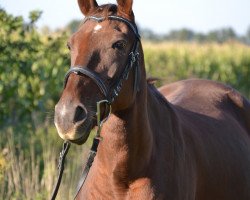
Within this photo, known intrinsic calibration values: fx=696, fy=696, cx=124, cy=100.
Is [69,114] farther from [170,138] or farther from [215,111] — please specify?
[215,111]

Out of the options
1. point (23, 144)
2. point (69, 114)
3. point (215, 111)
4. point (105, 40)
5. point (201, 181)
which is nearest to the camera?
point (69, 114)

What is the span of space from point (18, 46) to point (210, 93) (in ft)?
8.85

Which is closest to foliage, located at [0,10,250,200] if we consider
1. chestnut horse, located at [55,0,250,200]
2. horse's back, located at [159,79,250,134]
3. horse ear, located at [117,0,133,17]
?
horse's back, located at [159,79,250,134]

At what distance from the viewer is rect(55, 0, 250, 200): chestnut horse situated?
3.65m

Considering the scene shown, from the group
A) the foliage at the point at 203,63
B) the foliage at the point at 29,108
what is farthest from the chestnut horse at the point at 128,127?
the foliage at the point at 203,63

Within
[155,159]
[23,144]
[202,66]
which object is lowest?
[202,66]

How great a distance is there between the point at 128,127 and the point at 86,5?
77 cm

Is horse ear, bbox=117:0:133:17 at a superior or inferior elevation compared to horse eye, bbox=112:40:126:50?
superior

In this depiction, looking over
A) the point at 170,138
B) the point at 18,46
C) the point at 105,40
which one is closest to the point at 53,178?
the point at 18,46

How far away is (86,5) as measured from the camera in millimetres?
4164

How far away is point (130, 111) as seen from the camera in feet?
13.3

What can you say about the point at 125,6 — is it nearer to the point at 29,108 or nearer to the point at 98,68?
the point at 98,68

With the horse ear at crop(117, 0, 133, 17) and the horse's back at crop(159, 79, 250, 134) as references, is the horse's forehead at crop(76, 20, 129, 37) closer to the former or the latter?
the horse ear at crop(117, 0, 133, 17)

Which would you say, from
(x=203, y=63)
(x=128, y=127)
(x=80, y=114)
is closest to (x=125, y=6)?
(x=128, y=127)
